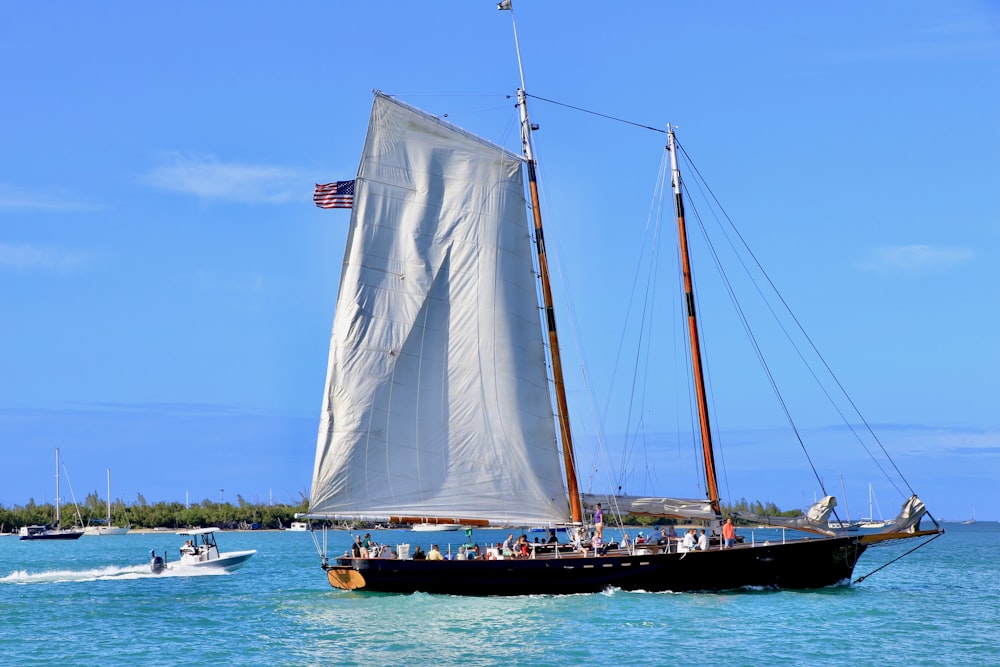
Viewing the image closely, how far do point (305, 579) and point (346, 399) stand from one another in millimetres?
22525

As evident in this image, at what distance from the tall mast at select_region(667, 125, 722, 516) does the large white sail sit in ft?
18.5

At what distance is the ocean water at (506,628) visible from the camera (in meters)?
32.1

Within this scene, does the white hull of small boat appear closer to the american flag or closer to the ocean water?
the ocean water

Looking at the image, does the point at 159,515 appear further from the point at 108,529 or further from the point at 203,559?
the point at 203,559

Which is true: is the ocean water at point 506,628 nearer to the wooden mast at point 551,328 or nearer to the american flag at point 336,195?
the wooden mast at point 551,328

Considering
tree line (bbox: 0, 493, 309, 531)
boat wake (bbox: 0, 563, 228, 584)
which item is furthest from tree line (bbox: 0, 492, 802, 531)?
boat wake (bbox: 0, 563, 228, 584)

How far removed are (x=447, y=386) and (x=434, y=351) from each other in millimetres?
1360

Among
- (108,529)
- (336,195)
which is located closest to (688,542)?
(336,195)

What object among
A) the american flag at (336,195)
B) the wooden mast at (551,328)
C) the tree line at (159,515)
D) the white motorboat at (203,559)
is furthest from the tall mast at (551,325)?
the tree line at (159,515)

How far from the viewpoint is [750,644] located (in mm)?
32812

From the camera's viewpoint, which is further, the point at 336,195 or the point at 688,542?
the point at 336,195

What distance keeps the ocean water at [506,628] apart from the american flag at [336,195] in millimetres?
14587

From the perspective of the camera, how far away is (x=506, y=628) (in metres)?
36.2

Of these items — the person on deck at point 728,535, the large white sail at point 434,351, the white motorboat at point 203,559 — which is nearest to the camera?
the person on deck at point 728,535
